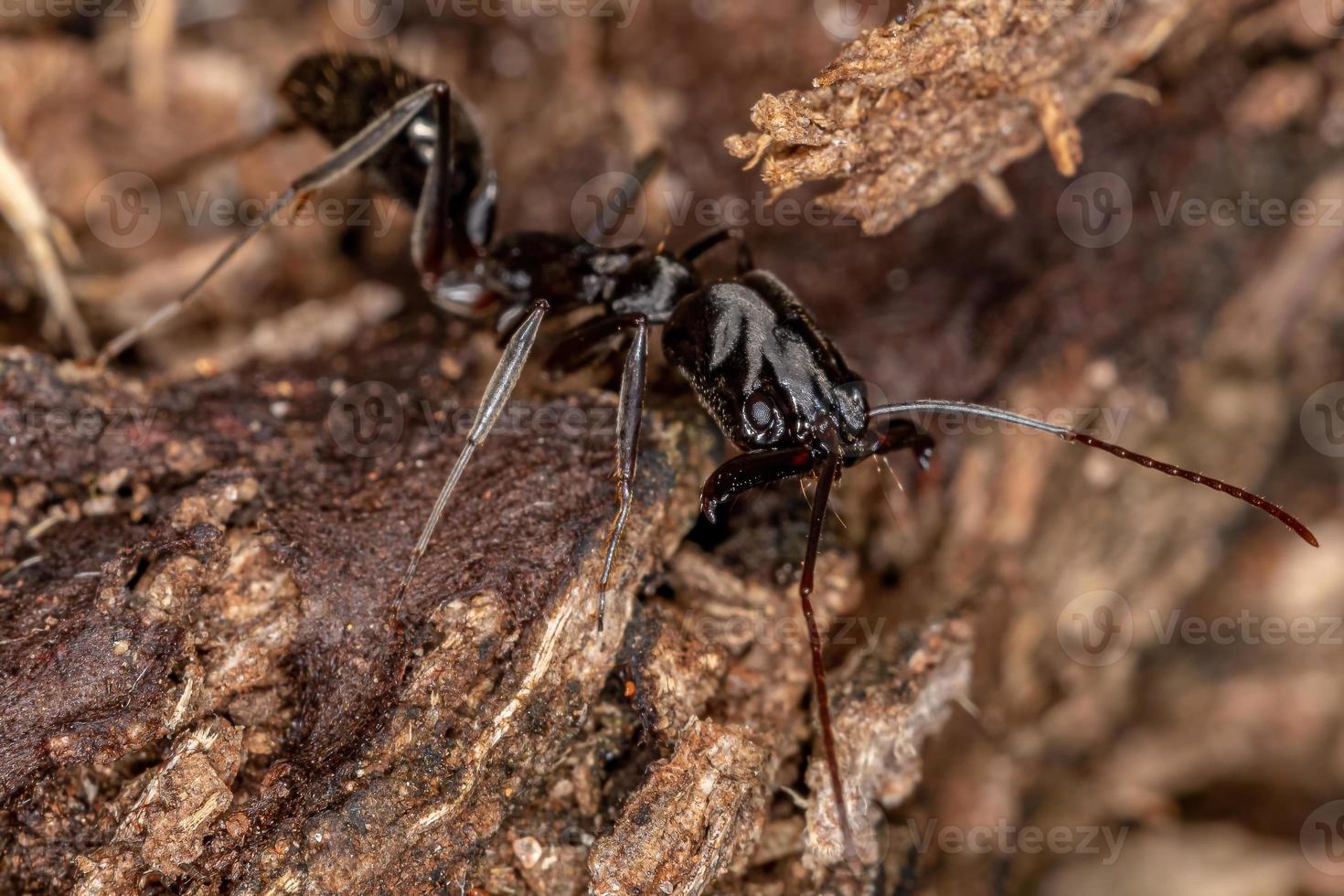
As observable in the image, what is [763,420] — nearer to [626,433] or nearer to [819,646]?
[626,433]

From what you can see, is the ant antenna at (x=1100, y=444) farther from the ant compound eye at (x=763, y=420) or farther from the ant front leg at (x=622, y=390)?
the ant front leg at (x=622, y=390)

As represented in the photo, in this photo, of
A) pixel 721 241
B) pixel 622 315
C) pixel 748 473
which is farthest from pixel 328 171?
pixel 748 473

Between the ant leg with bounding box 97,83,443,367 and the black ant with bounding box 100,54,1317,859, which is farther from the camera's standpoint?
the ant leg with bounding box 97,83,443,367

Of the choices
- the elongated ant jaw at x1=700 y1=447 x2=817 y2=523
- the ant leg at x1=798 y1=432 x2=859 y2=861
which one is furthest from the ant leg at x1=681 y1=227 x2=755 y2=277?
the ant leg at x1=798 y1=432 x2=859 y2=861

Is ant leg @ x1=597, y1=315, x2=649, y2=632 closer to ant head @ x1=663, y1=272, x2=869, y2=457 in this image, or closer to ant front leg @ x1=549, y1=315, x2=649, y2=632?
ant front leg @ x1=549, y1=315, x2=649, y2=632

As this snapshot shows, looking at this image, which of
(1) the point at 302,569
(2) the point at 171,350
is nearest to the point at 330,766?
(1) the point at 302,569

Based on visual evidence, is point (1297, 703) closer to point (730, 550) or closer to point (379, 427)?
point (730, 550)
